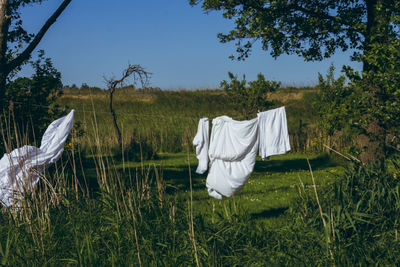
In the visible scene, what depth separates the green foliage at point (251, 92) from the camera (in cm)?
1644

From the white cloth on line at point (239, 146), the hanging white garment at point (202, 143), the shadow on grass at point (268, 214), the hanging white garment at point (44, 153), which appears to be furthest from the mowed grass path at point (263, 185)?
the hanging white garment at point (44, 153)

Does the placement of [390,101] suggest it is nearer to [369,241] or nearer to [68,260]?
[369,241]

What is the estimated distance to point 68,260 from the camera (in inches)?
151

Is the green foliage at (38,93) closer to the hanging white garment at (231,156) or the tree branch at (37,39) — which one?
the tree branch at (37,39)

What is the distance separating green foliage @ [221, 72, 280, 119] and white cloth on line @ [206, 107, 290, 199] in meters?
8.37

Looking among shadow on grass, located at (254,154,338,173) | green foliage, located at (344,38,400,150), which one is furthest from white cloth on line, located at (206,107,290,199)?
shadow on grass, located at (254,154,338,173)

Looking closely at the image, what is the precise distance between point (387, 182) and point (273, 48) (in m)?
6.73

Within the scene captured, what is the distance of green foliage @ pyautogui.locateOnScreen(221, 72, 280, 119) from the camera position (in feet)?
53.9

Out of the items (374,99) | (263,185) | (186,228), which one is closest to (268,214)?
(374,99)

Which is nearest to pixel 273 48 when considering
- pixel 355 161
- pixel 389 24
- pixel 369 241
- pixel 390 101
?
pixel 389 24

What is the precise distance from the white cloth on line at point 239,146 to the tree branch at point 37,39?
11.5 feet

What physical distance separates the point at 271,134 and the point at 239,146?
722mm

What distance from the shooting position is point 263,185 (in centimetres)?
1062

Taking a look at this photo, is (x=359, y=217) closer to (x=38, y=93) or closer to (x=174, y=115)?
(x=38, y=93)
